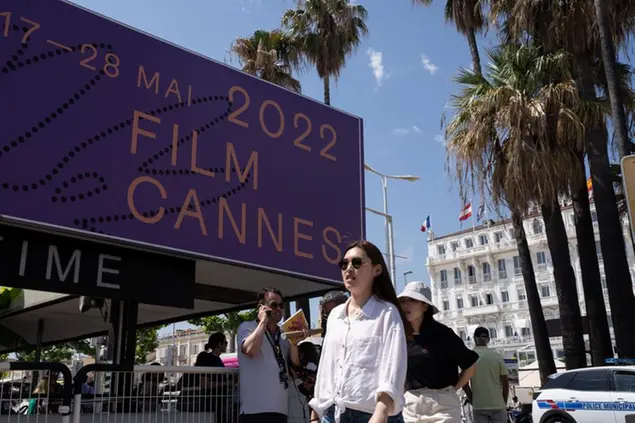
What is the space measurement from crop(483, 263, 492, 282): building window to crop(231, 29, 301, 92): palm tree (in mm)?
56331

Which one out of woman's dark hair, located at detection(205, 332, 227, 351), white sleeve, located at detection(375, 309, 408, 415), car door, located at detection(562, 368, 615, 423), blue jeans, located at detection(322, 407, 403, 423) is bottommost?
car door, located at detection(562, 368, 615, 423)

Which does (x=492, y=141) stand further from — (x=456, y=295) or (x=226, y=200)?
(x=456, y=295)

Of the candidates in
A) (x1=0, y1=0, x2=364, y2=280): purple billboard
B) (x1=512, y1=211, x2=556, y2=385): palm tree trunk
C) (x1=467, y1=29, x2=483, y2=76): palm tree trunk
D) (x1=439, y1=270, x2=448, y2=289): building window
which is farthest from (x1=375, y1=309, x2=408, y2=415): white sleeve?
(x1=439, y1=270, x2=448, y2=289): building window

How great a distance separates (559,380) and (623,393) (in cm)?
141

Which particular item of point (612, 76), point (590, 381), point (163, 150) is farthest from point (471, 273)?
point (163, 150)

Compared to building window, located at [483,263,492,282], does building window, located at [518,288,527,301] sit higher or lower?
lower

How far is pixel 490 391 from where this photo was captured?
6910mm

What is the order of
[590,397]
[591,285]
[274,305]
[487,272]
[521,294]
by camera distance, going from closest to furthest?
[274,305]
[590,397]
[591,285]
[521,294]
[487,272]

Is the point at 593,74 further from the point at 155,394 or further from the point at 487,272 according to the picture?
the point at 487,272

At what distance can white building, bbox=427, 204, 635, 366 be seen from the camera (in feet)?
218

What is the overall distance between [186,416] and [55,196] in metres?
2.35

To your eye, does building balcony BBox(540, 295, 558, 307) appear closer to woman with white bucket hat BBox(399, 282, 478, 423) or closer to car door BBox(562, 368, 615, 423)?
car door BBox(562, 368, 615, 423)

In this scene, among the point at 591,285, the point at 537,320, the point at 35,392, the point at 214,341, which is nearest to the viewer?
the point at 35,392

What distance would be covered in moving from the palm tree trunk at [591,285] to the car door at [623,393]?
13.0 feet
